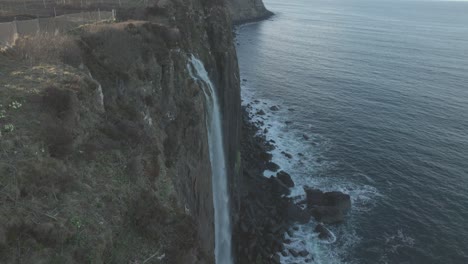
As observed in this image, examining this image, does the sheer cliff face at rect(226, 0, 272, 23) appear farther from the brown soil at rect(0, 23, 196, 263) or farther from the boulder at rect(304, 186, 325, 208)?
the brown soil at rect(0, 23, 196, 263)

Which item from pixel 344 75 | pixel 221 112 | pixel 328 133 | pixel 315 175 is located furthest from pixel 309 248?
pixel 344 75

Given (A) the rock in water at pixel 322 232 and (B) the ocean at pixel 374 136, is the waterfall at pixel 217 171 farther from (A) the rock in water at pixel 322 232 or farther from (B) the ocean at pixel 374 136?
(A) the rock in water at pixel 322 232

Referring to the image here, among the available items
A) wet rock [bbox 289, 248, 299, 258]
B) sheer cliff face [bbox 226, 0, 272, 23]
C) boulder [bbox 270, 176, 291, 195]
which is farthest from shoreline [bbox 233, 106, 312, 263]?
sheer cliff face [bbox 226, 0, 272, 23]

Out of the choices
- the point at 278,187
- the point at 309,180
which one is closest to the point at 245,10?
the point at 309,180

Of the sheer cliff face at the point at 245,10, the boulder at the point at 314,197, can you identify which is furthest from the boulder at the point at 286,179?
the sheer cliff face at the point at 245,10

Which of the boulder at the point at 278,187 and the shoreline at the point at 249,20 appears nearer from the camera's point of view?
the boulder at the point at 278,187

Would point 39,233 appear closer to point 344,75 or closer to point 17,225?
point 17,225
